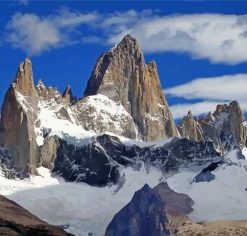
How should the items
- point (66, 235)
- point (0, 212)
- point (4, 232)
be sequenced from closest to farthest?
1. point (4, 232)
2. point (66, 235)
3. point (0, 212)

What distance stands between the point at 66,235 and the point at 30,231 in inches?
826

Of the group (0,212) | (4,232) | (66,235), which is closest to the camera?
(4,232)

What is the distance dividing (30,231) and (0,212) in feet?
149

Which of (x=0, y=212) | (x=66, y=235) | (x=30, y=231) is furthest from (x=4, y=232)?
(x=0, y=212)

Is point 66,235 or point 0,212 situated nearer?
point 66,235

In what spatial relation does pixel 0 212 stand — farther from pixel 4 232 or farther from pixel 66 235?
pixel 4 232

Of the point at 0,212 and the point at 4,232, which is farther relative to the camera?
the point at 0,212

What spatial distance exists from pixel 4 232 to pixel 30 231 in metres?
5.65

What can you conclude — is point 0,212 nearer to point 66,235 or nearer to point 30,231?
point 66,235

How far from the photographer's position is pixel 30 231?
15300 cm

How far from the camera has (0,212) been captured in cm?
19750

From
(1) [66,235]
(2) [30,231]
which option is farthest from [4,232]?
(1) [66,235]

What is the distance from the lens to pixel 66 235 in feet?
569

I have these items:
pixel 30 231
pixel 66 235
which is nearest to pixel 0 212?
pixel 66 235
